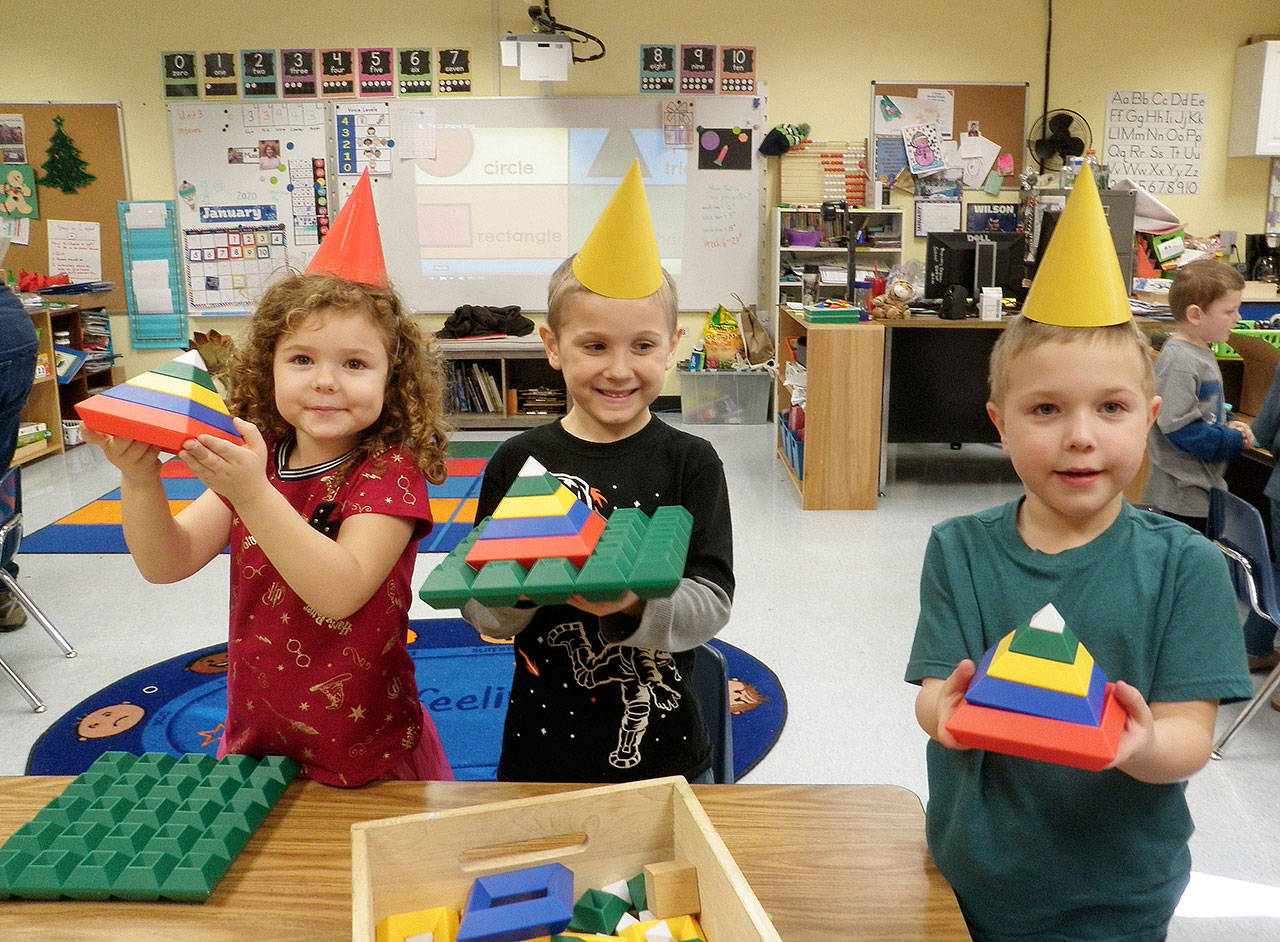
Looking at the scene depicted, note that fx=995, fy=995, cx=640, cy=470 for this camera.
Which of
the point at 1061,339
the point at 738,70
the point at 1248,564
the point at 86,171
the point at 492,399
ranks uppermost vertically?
the point at 738,70

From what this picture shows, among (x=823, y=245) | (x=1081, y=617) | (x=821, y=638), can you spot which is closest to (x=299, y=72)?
(x=823, y=245)

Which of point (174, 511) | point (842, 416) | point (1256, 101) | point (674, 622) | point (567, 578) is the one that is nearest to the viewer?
point (567, 578)

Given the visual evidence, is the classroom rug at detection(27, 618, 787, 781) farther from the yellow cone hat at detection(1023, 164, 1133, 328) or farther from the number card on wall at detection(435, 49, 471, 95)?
the number card on wall at detection(435, 49, 471, 95)

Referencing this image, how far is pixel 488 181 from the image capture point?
6.62 m

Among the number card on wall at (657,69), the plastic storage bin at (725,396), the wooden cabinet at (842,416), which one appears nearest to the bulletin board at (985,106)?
the number card on wall at (657,69)

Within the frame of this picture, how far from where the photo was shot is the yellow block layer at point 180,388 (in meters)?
0.92

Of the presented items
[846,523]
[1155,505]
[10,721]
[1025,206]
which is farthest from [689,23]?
[10,721]

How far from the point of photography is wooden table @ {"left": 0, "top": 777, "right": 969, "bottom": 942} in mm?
808

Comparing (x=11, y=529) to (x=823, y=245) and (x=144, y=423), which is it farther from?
(x=823, y=245)

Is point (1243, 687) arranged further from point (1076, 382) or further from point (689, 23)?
point (689, 23)

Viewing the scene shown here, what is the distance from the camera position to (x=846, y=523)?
4.27 meters

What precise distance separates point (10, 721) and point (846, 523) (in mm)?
3059

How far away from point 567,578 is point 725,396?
5.66m

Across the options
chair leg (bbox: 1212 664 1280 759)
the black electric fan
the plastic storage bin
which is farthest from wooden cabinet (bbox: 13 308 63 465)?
the black electric fan
